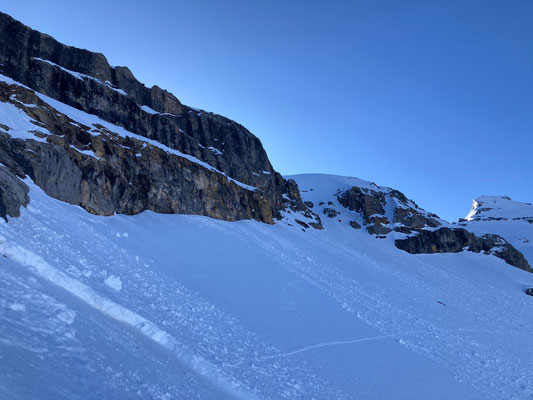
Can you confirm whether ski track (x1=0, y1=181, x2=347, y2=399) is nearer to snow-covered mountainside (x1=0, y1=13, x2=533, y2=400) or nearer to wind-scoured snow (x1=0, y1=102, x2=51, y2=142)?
snow-covered mountainside (x1=0, y1=13, x2=533, y2=400)

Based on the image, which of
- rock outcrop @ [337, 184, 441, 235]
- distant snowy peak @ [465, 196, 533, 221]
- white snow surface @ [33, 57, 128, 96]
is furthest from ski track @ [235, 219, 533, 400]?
distant snowy peak @ [465, 196, 533, 221]

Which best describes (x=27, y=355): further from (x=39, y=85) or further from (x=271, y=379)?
(x=39, y=85)

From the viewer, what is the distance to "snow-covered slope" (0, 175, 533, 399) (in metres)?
5.87

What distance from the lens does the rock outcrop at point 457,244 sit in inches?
2675

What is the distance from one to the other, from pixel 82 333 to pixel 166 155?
33492 millimetres

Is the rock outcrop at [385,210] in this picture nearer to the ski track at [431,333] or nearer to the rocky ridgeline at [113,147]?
the rocky ridgeline at [113,147]

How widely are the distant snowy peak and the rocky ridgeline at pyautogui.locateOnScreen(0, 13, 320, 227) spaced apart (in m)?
125

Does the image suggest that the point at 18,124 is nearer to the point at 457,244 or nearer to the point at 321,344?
the point at 321,344

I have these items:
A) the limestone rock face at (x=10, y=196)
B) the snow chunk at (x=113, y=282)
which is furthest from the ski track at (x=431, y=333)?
the limestone rock face at (x=10, y=196)

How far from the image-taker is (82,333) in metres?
6.59

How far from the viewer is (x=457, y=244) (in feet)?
233

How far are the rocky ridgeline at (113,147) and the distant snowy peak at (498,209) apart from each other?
124513 mm

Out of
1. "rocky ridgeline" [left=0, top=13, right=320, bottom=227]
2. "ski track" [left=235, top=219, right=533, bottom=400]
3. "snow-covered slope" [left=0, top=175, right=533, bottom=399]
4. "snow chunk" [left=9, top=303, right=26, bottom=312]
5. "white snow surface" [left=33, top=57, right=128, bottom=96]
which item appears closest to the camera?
"snow-covered slope" [left=0, top=175, right=533, bottom=399]

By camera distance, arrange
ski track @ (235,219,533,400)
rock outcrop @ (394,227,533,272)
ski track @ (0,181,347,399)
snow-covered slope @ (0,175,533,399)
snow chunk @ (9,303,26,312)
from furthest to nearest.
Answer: rock outcrop @ (394,227,533,272) → ski track @ (235,219,533,400) → ski track @ (0,181,347,399) → snow chunk @ (9,303,26,312) → snow-covered slope @ (0,175,533,399)
